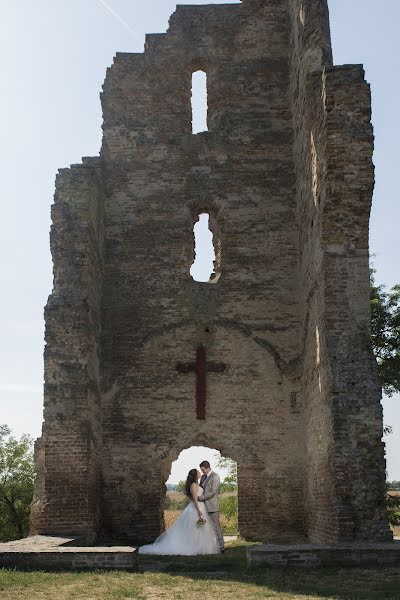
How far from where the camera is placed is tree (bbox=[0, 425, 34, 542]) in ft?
69.4

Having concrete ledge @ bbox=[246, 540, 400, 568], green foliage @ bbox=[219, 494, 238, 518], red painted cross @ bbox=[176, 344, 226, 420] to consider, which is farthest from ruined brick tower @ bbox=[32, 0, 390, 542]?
green foliage @ bbox=[219, 494, 238, 518]

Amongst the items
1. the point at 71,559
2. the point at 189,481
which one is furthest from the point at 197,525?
the point at 71,559

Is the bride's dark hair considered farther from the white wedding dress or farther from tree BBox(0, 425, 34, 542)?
tree BBox(0, 425, 34, 542)

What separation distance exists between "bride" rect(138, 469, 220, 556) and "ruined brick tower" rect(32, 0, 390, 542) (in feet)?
5.32

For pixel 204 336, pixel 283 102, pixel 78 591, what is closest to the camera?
pixel 78 591

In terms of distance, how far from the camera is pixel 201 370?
12.6 meters

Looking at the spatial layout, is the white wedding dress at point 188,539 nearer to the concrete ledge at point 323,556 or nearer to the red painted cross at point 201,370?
the concrete ledge at point 323,556

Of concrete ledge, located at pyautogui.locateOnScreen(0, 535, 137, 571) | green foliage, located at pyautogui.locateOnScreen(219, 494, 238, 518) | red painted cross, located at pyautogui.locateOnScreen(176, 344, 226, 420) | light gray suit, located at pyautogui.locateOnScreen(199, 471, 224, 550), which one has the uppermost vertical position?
red painted cross, located at pyautogui.locateOnScreen(176, 344, 226, 420)

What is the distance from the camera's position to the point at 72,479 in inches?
441

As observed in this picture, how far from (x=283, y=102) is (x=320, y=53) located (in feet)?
7.25

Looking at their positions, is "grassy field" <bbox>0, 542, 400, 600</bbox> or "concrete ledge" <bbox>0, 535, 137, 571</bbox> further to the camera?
"concrete ledge" <bbox>0, 535, 137, 571</bbox>

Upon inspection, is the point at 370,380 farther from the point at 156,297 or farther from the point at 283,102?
the point at 283,102

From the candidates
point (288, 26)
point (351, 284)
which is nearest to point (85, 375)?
point (351, 284)

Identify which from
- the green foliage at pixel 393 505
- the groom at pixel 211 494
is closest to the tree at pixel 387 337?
the green foliage at pixel 393 505
